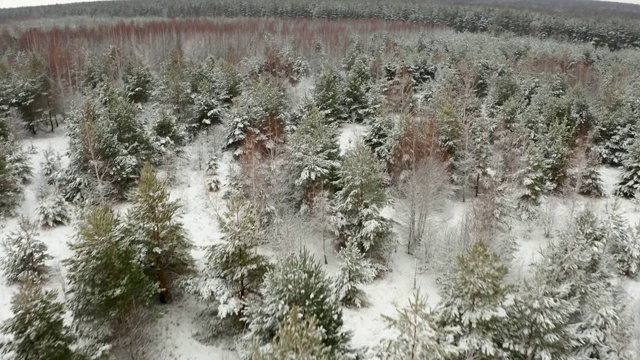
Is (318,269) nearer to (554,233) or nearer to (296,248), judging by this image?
(296,248)

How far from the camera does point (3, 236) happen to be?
2845 cm

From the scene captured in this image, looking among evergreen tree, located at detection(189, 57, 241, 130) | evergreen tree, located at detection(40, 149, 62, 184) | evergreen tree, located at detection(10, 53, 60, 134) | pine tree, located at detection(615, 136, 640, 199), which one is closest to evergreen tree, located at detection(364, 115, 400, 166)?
evergreen tree, located at detection(189, 57, 241, 130)

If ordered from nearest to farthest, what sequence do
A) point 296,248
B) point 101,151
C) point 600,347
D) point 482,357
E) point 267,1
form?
1. point 482,357
2. point 600,347
3. point 296,248
4. point 101,151
5. point 267,1

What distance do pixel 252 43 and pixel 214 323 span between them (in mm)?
67108

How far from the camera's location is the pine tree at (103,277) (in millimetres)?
18406

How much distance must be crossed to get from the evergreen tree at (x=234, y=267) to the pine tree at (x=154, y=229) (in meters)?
1.94

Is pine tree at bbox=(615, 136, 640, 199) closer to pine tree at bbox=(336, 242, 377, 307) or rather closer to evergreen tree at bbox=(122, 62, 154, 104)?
pine tree at bbox=(336, 242, 377, 307)

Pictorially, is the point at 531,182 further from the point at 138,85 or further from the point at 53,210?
the point at 138,85

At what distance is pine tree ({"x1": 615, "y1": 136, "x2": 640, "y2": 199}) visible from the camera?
116 ft

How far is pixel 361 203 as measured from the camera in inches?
1054

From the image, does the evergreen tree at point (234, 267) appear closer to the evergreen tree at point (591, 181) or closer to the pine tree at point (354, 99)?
the pine tree at point (354, 99)

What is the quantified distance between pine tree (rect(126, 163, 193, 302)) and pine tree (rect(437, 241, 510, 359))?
13.8 m

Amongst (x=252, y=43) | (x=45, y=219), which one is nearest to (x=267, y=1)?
(x=252, y=43)

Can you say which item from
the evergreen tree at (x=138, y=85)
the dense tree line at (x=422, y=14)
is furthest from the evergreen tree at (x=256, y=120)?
the dense tree line at (x=422, y=14)
